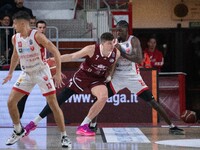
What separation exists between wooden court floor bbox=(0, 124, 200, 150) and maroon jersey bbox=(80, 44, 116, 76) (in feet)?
3.79

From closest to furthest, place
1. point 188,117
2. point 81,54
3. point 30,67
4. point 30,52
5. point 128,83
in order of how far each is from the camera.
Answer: point 30,52 → point 30,67 → point 81,54 → point 128,83 → point 188,117

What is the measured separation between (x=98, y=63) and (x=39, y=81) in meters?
2.01

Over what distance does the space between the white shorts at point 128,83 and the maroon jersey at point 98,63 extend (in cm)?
70

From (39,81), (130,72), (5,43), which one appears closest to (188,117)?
(130,72)

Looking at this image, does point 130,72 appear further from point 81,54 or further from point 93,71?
point 81,54

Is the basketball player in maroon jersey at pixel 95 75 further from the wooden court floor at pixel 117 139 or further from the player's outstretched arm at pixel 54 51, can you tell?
the player's outstretched arm at pixel 54 51

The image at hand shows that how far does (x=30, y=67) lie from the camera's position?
12133 mm

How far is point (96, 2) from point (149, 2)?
1585mm

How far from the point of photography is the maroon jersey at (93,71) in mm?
13945

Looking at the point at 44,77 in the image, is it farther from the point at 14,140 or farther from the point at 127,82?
the point at 127,82

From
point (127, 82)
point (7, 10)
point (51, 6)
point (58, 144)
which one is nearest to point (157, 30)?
point (51, 6)

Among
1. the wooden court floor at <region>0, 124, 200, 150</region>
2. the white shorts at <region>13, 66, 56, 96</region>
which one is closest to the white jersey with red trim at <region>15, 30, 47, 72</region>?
the white shorts at <region>13, 66, 56, 96</region>

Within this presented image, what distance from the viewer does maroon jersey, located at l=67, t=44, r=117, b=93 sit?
13945 mm

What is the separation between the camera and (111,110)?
17.5 metres
